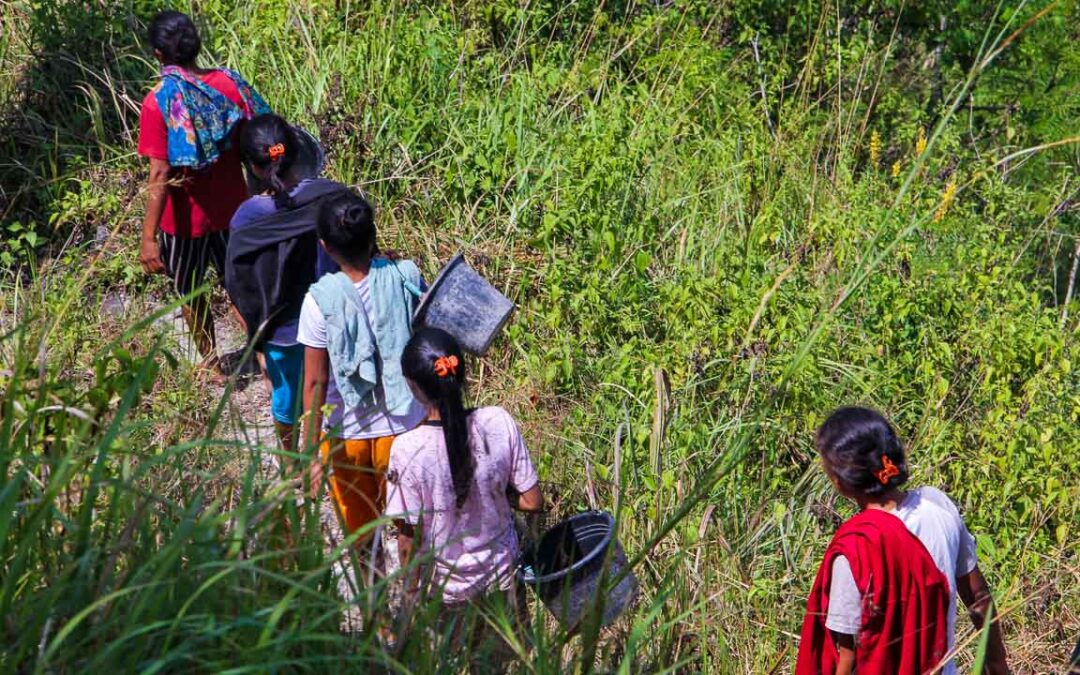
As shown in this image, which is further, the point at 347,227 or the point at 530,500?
the point at 347,227

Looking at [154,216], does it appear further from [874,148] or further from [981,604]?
[874,148]

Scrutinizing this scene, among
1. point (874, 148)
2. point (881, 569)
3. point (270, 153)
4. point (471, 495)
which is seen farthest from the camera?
point (874, 148)

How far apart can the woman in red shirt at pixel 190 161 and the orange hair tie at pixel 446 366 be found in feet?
6.06

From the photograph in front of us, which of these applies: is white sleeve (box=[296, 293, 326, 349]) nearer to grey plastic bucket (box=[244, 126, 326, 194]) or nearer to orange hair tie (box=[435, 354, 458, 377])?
orange hair tie (box=[435, 354, 458, 377])

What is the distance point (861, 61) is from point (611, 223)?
258 centimetres

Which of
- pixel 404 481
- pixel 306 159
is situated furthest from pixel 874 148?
pixel 404 481

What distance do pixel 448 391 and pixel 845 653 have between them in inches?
47.6

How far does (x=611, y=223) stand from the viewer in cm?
575

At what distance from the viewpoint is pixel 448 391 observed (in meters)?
3.32

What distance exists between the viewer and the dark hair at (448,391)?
330 cm

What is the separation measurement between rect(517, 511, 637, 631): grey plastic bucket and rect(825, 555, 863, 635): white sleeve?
1.66 feet

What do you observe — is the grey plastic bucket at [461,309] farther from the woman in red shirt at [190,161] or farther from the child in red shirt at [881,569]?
the woman in red shirt at [190,161]

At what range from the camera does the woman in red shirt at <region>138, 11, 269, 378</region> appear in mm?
4977

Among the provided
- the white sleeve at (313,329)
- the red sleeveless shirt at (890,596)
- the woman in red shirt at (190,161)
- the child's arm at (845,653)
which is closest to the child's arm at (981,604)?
the red sleeveless shirt at (890,596)
